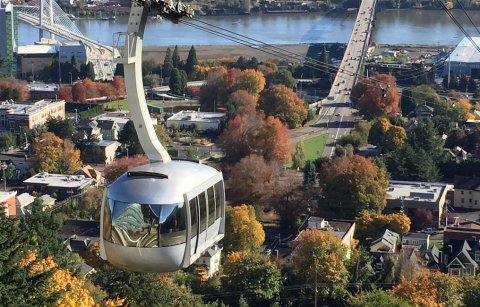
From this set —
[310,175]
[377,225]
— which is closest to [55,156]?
[310,175]

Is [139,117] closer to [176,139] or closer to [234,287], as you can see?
[234,287]

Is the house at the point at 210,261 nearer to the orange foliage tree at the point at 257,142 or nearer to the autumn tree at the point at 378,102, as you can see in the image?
the orange foliage tree at the point at 257,142

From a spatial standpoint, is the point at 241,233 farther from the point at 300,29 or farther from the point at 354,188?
the point at 300,29

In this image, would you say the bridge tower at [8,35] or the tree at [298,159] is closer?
the tree at [298,159]

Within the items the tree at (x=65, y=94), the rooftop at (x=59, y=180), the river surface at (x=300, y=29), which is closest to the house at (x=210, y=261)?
the rooftop at (x=59, y=180)

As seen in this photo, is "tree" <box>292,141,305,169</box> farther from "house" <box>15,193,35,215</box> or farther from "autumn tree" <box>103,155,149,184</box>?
"house" <box>15,193,35,215</box>

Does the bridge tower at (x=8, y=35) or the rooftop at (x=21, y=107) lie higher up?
the bridge tower at (x=8, y=35)
